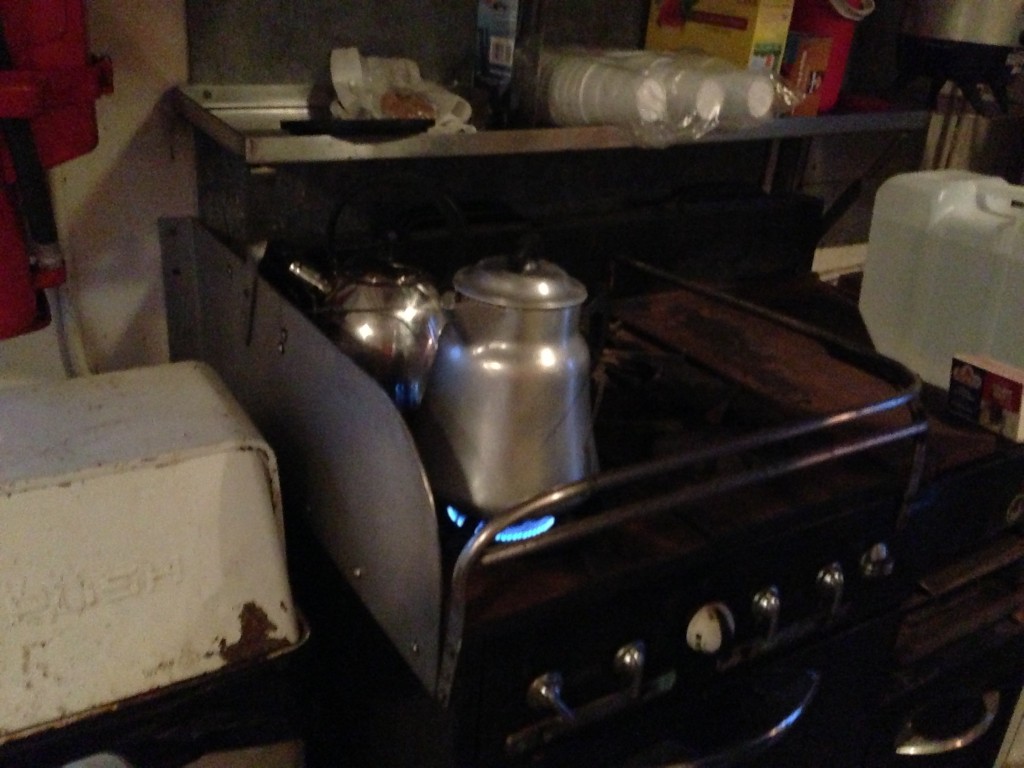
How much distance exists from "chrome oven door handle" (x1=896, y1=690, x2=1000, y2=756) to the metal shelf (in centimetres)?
86

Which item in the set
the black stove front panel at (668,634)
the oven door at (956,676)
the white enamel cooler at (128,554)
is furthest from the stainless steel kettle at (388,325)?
the oven door at (956,676)

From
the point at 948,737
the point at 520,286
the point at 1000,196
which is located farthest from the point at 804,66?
the point at 948,737

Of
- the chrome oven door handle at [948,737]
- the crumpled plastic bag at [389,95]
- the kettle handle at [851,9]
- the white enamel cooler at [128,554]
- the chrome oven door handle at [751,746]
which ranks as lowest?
the chrome oven door handle at [948,737]

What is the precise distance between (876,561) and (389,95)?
0.77 meters

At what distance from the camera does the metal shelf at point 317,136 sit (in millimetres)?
950

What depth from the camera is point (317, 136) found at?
0.97 meters

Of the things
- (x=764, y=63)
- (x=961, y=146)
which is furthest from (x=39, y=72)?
(x=961, y=146)

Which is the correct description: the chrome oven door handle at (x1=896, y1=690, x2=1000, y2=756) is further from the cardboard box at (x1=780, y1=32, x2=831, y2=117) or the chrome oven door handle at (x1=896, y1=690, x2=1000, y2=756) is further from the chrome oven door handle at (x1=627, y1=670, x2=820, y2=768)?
the cardboard box at (x1=780, y1=32, x2=831, y2=117)

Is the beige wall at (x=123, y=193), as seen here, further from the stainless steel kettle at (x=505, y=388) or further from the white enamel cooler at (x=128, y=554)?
the stainless steel kettle at (x=505, y=388)

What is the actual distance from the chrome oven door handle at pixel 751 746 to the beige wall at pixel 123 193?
31.6 inches

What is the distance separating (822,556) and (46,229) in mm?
879

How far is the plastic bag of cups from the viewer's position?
114cm

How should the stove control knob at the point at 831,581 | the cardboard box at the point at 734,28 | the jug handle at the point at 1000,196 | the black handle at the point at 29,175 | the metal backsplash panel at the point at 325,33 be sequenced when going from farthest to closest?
the jug handle at the point at 1000,196
the cardboard box at the point at 734,28
the metal backsplash panel at the point at 325,33
the stove control knob at the point at 831,581
the black handle at the point at 29,175

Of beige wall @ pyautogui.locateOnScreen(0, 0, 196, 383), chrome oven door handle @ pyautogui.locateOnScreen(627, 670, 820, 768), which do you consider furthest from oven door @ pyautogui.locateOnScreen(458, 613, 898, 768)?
beige wall @ pyautogui.locateOnScreen(0, 0, 196, 383)
